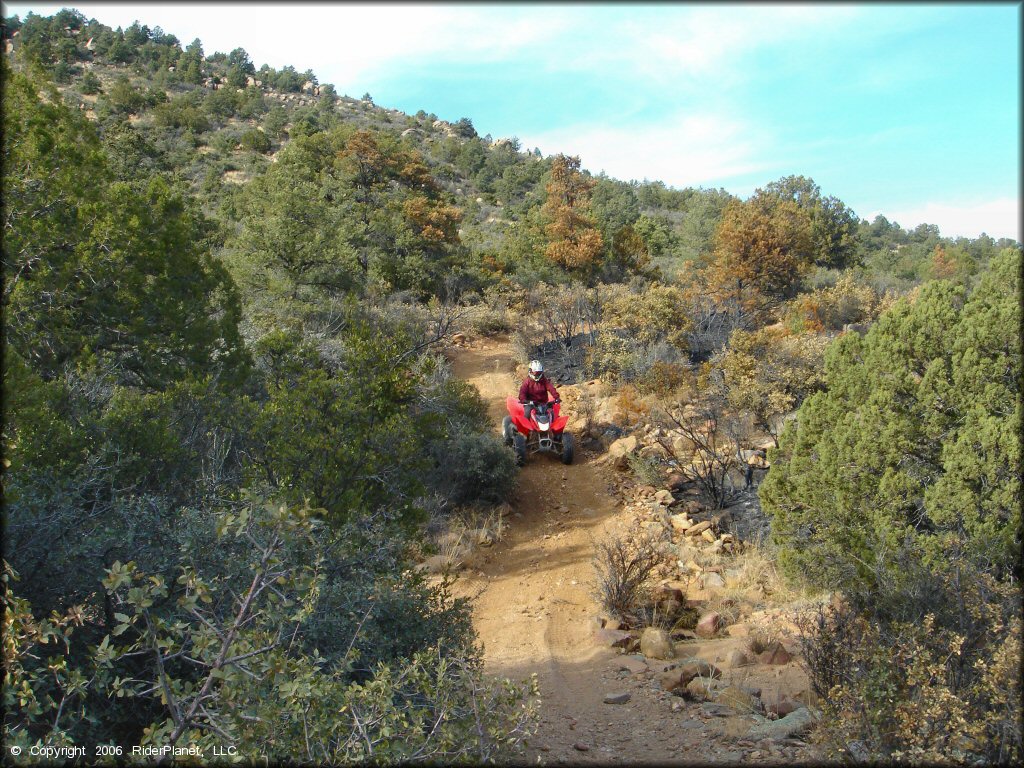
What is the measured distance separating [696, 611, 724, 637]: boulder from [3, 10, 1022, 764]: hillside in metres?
0.02

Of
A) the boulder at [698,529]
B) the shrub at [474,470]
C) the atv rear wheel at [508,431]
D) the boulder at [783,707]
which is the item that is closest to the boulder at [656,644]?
the boulder at [783,707]

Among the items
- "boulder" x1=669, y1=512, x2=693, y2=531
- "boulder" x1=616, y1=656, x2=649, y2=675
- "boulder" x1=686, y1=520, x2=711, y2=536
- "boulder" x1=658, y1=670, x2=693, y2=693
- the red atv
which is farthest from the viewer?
the red atv

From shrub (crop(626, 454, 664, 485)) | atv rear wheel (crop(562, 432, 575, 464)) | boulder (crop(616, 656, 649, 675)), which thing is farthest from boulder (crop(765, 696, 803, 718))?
atv rear wheel (crop(562, 432, 575, 464))

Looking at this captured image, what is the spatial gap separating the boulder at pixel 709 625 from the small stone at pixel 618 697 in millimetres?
1554

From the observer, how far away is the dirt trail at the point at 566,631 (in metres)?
4.50

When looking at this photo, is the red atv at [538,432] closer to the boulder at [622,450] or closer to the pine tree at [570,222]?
the boulder at [622,450]

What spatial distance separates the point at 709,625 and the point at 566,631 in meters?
1.44

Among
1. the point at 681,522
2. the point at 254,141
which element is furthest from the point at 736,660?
the point at 254,141

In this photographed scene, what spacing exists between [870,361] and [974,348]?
2.90ft

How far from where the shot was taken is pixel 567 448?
37.8ft

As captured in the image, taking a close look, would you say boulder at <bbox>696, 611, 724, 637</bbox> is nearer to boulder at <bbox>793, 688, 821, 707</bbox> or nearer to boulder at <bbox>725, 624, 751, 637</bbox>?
boulder at <bbox>725, 624, 751, 637</bbox>

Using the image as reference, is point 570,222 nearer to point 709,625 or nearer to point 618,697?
point 709,625

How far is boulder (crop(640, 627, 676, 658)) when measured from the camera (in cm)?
591

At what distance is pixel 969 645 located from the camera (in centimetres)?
389
